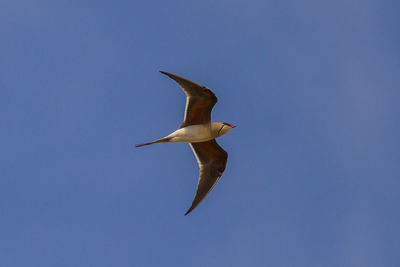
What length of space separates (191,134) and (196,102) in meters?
1.02

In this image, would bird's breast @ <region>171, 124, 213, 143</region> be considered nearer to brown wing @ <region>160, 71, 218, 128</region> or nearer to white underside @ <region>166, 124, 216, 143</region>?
white underside @ <region>166, 124, 216, 143</region>

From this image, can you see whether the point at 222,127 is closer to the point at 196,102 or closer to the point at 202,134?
the point at 202,134

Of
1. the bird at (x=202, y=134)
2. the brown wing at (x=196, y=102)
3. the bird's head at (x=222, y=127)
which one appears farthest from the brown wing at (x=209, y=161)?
the brown wing at (x=196, y=102)

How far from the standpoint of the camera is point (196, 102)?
1997 centimetres

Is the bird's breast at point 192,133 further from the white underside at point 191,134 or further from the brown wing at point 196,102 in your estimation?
the brown wing at point 196,102

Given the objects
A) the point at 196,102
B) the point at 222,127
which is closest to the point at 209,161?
the point at 222,127

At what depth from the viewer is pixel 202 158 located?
850 inches

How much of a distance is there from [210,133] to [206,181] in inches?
62.0

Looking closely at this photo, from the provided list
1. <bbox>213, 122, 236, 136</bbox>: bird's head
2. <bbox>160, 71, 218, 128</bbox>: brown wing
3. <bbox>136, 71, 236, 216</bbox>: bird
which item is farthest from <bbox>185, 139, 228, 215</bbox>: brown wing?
<bbox>160, 71, 218, 128</bbox>: brown wing

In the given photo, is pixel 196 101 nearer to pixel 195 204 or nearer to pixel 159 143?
pixel 159 143

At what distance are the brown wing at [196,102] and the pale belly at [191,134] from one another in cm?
18

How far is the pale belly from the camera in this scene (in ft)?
66.6

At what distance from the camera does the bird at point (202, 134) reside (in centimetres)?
1973

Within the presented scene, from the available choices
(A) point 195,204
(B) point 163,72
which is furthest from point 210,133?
(B) point 163,72
